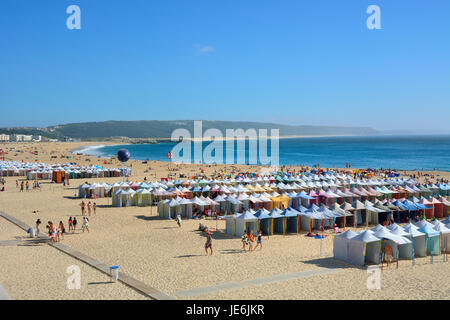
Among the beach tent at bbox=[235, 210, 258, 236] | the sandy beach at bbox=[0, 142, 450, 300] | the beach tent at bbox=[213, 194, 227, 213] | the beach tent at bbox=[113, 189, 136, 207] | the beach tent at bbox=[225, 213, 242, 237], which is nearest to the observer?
the sandy beach at bbox=[0, 142, 450, 300]

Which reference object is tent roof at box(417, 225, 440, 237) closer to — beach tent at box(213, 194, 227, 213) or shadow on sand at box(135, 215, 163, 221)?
beach tent at box(213, 194, 227, 213)

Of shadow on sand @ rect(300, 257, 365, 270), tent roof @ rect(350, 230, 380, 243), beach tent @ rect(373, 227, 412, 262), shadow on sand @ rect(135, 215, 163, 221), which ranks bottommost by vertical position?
shadow on sand @ rect(135, 215, 163, 221)

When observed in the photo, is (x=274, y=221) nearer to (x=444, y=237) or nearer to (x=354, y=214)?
(x=354, y=214)

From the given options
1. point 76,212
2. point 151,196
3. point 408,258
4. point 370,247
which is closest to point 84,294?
point 370,247

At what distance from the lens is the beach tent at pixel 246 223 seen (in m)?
17.0

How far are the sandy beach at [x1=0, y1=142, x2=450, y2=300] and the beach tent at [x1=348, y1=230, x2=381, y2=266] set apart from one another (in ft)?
1.47

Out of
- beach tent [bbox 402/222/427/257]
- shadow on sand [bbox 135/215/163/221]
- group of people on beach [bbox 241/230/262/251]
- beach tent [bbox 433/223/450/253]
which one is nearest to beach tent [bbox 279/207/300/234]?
group of people on beach [bbox 241/230/262/251]

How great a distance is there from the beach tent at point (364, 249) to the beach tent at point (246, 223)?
4880 millimetres

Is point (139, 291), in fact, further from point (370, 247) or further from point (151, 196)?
point (151, 196)

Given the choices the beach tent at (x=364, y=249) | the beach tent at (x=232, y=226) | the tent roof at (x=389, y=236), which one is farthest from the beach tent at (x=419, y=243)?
the beach tent at (x=232, y=226)

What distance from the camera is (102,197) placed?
28.8 m

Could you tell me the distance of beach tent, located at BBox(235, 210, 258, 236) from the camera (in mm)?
17047

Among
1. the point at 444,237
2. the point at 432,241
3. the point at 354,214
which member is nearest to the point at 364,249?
the point at 432,241

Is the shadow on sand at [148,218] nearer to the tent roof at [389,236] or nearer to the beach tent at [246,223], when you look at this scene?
the beach tent at [246,223]
